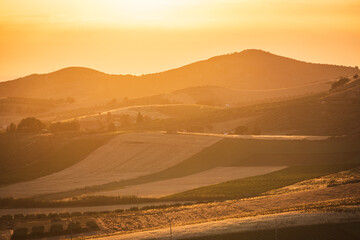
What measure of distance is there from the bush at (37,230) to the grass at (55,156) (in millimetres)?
32234

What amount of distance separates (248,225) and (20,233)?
63.0ft

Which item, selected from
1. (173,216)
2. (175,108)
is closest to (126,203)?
(173,216)

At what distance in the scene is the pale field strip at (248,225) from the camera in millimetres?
38438

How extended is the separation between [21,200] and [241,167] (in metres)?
31.1

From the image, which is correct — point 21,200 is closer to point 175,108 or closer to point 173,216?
point 173,216

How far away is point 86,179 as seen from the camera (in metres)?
76.8

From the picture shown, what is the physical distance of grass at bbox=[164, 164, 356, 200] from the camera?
59.3 m

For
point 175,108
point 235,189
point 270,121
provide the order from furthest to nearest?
point 175,108 < point 270,121 < point 235,189

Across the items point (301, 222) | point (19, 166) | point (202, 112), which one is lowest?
point (301, 222)

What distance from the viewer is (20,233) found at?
4588 centimetres

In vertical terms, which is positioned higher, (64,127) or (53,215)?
(64,127)

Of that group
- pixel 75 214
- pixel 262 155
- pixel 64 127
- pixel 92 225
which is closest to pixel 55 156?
pixel 64 127

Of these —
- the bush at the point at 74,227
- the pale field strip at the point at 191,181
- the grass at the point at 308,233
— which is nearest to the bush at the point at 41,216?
the bush at the point at 74,227

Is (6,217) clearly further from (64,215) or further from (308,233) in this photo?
(308,233)
